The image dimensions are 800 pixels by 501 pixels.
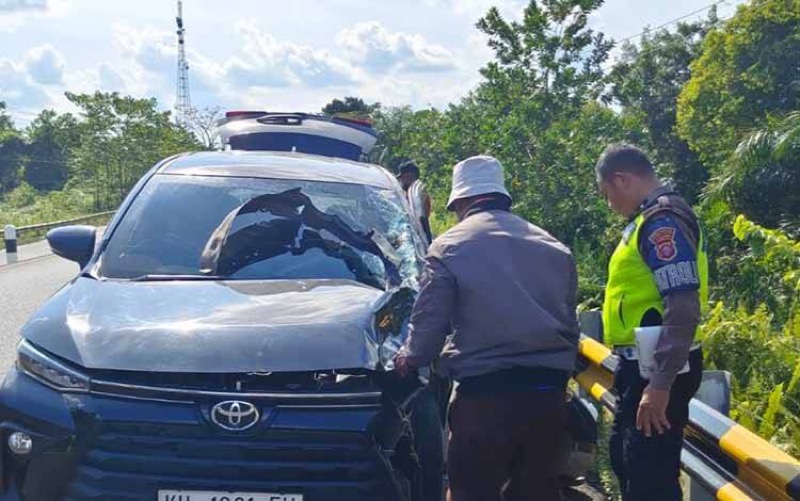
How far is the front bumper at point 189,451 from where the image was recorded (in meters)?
3.18

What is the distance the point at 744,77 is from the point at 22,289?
2194 cm

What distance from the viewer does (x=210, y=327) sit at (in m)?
3.50

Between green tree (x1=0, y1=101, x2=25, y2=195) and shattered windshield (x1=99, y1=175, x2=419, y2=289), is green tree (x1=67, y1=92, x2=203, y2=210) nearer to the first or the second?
green tree (x1=0, y1=101, x2=25, y2=195)

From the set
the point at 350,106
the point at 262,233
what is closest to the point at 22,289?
the point at 262,233

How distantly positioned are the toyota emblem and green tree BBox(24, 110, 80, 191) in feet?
249

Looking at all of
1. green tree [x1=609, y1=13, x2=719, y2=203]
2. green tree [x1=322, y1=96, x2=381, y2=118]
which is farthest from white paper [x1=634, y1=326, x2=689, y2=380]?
green tree [x1=322, y1=96, x2=381, y2=118]

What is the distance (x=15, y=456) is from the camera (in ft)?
10.8

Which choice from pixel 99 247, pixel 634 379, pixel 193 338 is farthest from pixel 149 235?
pixel 634 379

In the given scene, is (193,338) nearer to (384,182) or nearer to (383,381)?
(383,381)

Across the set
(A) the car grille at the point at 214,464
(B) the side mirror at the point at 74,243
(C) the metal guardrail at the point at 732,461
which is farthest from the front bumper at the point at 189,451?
(B) the side mirror at the point at 74,243

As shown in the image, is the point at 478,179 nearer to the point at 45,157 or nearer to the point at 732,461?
the point at 732,461

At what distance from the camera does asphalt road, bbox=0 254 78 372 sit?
8172 mm

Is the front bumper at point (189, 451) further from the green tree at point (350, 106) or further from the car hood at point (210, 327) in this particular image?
the green tree at point (350, 106)

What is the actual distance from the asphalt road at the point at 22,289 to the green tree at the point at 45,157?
60.6 metres
